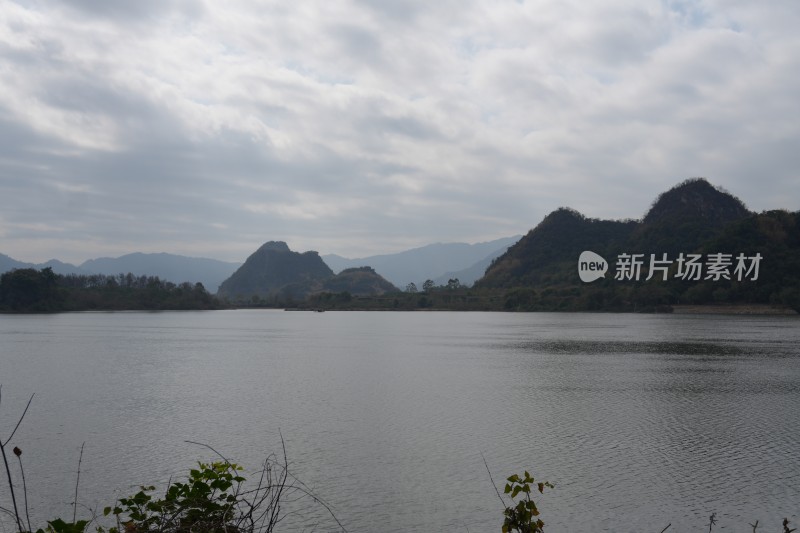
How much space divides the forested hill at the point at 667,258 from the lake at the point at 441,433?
77.6m

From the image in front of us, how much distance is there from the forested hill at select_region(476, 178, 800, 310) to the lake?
255ft

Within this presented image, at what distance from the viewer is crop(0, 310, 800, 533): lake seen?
11.1 m

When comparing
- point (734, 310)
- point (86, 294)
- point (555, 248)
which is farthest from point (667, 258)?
point (86, 294)

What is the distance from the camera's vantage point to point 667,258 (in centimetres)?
12900

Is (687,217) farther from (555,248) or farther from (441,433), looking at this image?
(441,433)

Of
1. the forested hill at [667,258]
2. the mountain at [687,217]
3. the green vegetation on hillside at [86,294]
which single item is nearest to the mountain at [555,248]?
the forested hill at [667,258]

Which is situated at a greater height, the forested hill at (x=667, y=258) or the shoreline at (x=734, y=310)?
the forested hill at (x=667, y=258)

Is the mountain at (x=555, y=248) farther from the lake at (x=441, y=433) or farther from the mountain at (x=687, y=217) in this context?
the lake at (x=441, y=433)

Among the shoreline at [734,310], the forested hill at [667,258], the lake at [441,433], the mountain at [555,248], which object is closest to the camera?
the lake at [441,433]

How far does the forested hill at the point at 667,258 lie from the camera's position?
336 feet

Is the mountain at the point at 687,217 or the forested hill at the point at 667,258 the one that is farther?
the mountain at the point at 687,217

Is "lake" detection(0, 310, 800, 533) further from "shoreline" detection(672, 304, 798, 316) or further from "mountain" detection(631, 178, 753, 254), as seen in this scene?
"mountain" detection(631, 178, 753, 254)

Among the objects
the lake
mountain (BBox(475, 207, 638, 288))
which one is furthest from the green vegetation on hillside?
the lake

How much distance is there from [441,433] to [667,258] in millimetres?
125170
